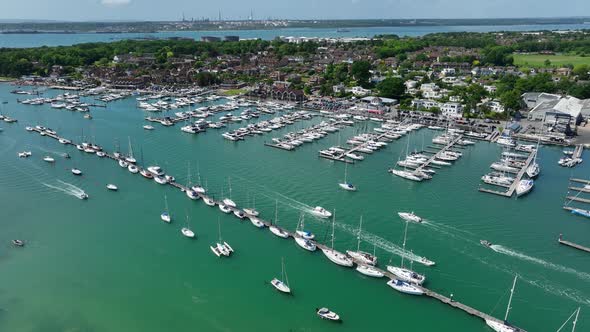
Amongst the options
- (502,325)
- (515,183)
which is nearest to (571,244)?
(515,183)

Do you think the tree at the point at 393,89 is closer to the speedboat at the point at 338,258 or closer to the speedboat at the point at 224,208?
the speedboat at the point at 224,208

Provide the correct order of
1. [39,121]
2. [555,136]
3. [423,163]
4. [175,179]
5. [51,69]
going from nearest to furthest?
[175,179]
[423,163]
[555,136]
[39,121]
[51,69]

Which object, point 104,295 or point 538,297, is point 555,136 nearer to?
point 538,297

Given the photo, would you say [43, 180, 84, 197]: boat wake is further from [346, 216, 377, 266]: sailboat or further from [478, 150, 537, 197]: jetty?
[478, 150, 537, 197]: jetty

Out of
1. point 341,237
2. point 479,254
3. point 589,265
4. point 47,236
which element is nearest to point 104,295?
point 47,236

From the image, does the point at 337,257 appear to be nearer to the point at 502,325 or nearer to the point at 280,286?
the point at 280,286

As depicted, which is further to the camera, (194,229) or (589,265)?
(194,229)

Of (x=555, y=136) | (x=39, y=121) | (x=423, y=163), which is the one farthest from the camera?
(x=39, y=121)
